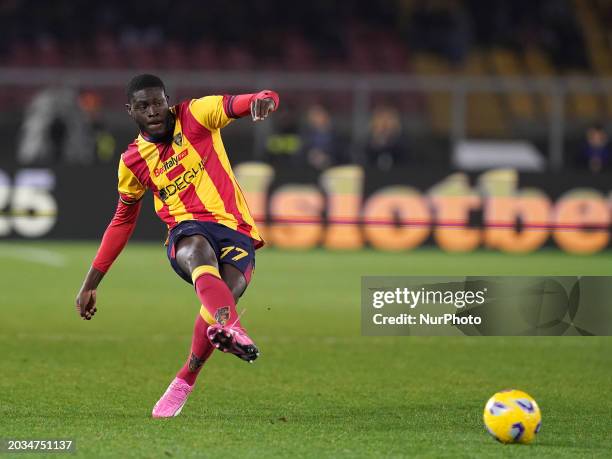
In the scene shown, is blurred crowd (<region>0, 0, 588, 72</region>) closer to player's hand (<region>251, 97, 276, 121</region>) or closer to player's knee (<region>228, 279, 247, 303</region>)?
player's knee (<region>228, 279, 247, 303</region>)

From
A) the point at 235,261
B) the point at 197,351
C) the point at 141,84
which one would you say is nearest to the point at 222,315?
the point at 235,261

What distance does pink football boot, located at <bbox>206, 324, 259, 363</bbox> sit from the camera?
18.8 feet

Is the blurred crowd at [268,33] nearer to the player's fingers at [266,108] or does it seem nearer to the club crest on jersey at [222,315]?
the player's fingers at [266,108]

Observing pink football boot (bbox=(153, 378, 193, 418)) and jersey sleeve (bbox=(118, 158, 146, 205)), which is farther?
jersey sleeve (bbox=(118, 158, 146, 205))

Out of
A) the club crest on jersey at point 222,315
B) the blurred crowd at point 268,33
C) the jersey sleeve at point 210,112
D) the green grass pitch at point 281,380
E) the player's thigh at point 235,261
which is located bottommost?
the green grass pitch at point 281,380

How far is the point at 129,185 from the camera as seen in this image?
6793mm

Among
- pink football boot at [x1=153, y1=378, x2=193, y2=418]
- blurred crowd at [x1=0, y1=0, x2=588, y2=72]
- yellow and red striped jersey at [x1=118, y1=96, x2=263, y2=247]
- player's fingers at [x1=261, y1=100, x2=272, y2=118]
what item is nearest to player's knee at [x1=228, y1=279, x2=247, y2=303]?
yellow and red striped jersey at [x1=118, y1=96, x2=263, y2=247]

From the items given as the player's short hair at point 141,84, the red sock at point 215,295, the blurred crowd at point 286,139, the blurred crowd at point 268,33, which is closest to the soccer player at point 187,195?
the player's short hair at point 141,84

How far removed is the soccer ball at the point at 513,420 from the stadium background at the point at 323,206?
4.1 inches

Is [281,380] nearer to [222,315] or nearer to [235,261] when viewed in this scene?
[235,261]

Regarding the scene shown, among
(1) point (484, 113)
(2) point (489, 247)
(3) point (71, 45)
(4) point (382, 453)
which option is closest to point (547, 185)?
(2) point (489, 247)

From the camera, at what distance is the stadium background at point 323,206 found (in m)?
6.92

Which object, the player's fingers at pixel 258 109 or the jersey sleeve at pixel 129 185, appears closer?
the player's fingers at pixel 258 109

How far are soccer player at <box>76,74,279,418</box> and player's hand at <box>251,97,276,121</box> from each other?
25cm
